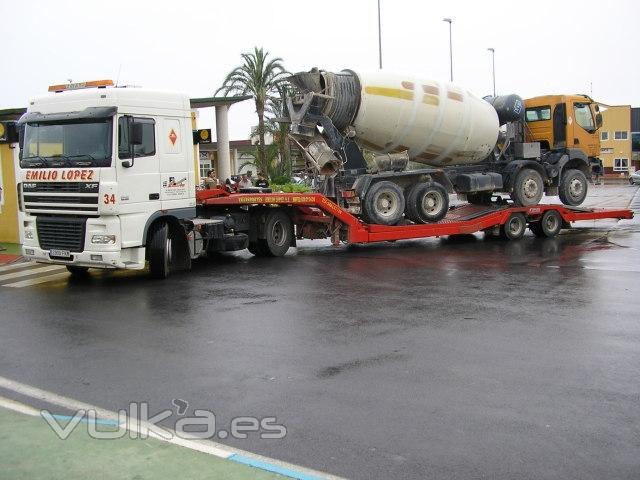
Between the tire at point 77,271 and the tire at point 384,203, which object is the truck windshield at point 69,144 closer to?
the tire at point 77,271

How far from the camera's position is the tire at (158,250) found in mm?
12594

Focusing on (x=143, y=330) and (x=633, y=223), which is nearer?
(x=143, y=330)

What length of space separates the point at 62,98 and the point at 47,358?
6131mm

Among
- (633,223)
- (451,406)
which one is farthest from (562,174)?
(451,406)

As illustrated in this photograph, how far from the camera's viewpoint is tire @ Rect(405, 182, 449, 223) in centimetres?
1717

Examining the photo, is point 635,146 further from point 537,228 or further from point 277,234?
point 277,234

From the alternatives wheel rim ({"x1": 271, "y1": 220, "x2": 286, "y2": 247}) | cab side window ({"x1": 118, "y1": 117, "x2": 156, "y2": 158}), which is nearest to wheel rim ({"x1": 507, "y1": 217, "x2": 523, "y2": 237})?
wheel rim ({"x1": 271, "y1": 220, "x2": 286, "y2": 247})

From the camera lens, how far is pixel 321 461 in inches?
189

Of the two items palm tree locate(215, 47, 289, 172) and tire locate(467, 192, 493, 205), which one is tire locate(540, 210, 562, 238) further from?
palm tree locate(215, 47, 289, 172)

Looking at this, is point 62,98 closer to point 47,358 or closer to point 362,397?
point 47,358

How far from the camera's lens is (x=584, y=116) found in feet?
64.3

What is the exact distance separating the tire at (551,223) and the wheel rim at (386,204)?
4572 millimetres

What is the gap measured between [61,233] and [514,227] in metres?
11.3

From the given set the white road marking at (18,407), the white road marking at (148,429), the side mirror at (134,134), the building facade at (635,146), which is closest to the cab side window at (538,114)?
the side mirror at (134,134)
